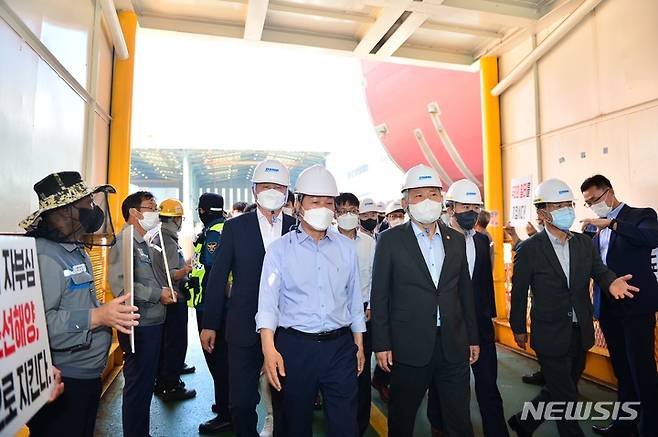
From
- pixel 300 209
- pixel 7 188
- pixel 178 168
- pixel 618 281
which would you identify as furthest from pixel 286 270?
pixel 178 168

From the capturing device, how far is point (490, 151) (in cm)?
577

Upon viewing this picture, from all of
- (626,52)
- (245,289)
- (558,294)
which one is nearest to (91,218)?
(245,289)

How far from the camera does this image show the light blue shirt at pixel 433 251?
2357 millimetres

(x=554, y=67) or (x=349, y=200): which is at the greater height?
(x=554, y=67)

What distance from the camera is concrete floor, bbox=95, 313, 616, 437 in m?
3.13

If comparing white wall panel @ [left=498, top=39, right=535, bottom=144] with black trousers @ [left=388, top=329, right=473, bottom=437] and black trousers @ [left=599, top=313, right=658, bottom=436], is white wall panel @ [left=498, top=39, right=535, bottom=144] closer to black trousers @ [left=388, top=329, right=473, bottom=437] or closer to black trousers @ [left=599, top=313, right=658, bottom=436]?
black trousers @ [left=599, top=313, right=658, bottom=436]

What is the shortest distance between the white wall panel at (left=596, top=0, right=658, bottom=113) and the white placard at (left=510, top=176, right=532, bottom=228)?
982 mm

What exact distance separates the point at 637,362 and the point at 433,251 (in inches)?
64.8

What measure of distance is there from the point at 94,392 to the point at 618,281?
2.91 metres

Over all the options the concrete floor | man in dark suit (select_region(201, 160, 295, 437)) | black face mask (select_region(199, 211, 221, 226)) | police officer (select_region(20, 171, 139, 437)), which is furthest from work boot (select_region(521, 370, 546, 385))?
police officer (select_region(20, 171, 139, 437))

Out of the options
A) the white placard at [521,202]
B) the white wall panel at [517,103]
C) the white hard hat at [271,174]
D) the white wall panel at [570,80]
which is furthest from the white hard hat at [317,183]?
the white wall panel at [517,103]

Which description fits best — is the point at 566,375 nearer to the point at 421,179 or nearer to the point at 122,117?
the point at 421,179

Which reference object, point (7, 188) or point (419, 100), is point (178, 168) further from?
point (7, 188)

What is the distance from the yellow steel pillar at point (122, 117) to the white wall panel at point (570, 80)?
4.75 meters
